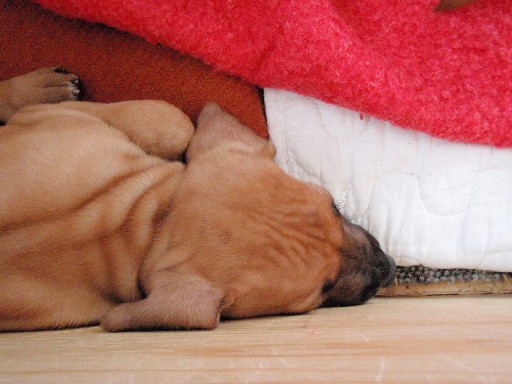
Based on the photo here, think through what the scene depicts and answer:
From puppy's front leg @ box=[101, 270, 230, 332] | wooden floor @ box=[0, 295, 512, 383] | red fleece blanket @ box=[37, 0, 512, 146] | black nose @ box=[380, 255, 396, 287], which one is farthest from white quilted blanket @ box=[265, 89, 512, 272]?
puppy's front leg @ box=[101, 270, 230, 332]

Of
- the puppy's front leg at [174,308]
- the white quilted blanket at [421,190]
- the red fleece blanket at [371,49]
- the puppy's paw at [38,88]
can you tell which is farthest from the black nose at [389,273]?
the puppy's paw at [38,88]

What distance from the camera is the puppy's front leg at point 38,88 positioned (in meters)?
2.27

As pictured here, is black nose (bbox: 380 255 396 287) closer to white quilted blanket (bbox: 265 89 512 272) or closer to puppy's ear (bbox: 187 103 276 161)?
white quilted blanket (bbox: 265 89 512 272)

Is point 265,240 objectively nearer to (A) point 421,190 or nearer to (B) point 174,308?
(B) point 174,308

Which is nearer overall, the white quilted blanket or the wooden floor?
the wooden floor

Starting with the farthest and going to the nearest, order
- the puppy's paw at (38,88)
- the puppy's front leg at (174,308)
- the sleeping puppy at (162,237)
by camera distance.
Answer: the puppy's paw at (38,88) → the sleeping puppy at (162,237) → the puppy's front leg at (174,308)

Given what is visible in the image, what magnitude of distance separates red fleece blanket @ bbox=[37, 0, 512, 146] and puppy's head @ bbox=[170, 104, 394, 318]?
1.42 feet

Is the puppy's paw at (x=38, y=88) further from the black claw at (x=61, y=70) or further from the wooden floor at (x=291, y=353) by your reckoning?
the wooden floor at (x=291, y=353)

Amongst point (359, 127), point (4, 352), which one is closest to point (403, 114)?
point (359, 127)

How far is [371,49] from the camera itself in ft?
6.84

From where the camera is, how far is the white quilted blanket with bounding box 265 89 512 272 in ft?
6.74

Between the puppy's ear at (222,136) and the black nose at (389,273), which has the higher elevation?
the puppy's ear at (222,136)

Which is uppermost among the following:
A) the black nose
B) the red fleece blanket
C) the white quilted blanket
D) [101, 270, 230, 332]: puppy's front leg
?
the red fleece blanket

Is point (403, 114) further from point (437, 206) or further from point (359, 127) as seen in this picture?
point (437, 206)
